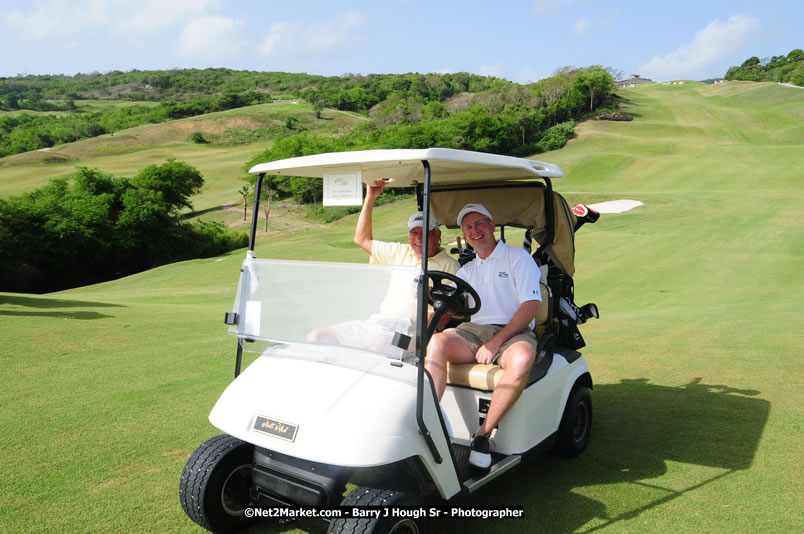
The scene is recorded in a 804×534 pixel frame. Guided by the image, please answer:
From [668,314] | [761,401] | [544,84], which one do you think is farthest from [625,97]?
[761,401]

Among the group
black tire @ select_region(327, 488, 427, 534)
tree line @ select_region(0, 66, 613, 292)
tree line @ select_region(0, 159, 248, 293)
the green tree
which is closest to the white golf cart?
black tire @ select_region(327, 488, 427, 534)

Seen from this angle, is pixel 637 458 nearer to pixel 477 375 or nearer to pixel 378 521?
pixel 477 375

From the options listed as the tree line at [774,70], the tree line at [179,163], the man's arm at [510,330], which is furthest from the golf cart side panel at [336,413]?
the tree line at [774,70]

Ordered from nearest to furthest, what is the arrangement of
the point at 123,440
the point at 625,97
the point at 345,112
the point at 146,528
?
the point at 146,528 → the point at 123,440 → the point at 625,97 → the point at 345,112

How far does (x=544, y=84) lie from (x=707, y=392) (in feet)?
249

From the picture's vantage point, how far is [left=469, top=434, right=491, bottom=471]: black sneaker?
3.27 meters

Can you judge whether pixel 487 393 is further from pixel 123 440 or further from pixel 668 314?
pixel 668 314

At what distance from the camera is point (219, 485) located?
3051mm

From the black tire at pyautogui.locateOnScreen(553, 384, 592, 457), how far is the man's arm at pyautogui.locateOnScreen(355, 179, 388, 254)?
6.07 feet

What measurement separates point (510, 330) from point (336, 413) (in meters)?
1.44

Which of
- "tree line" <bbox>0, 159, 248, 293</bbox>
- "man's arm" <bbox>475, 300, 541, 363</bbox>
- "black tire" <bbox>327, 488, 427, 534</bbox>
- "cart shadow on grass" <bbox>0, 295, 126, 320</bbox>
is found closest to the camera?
"black tire" <bbox>327, 488, 427, 534</bbox>

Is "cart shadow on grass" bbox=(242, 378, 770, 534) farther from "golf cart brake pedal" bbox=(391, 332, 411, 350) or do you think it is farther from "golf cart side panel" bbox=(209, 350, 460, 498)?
"golf cart brake pedal" bbox=(391, 332, 411, 350)

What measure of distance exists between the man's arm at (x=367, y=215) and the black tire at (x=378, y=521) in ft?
6.64

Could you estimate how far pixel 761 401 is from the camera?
5.27 m
